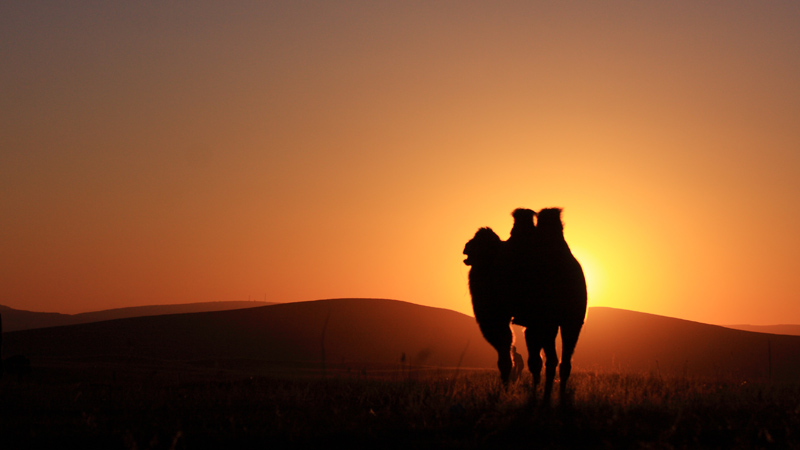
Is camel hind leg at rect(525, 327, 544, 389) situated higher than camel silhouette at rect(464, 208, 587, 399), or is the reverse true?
camel silhouette at rect(464, 208, 587, 399)

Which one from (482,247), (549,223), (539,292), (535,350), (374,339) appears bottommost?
(374,339)

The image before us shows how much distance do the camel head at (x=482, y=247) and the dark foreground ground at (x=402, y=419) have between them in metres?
2.25

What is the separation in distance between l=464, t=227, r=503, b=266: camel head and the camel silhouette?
0.94 metres

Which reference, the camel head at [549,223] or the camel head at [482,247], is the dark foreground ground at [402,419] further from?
the camel head at [482,247]

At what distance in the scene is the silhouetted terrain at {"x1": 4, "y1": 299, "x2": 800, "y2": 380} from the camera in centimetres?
3938

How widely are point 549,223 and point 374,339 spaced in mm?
40123

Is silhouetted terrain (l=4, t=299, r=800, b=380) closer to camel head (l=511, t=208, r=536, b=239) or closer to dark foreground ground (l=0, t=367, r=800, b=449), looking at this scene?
camel head (l=511, t=208, r=536, b=239)

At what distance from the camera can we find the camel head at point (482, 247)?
11.6 m

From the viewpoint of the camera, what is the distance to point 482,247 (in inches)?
460

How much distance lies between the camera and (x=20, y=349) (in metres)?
37.8

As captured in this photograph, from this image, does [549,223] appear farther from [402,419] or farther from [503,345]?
[402,419]

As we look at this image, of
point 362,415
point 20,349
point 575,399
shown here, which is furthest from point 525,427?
point 20,349

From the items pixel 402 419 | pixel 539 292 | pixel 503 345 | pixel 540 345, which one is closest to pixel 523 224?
pixel 539 292

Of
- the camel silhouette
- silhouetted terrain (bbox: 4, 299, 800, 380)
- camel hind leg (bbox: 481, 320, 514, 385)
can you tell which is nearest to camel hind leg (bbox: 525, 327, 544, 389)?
the camel silhouette
